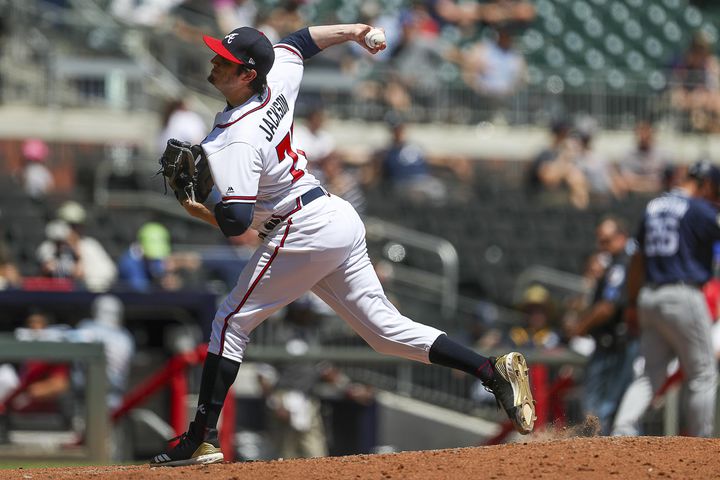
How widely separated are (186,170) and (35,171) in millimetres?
8242

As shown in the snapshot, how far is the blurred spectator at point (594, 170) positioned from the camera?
14734mm

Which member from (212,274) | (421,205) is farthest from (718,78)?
(212,274)

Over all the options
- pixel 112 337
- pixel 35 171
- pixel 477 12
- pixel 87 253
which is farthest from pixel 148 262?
pixel 477 12

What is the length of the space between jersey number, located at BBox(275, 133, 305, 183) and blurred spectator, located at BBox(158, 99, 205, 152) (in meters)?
6.79

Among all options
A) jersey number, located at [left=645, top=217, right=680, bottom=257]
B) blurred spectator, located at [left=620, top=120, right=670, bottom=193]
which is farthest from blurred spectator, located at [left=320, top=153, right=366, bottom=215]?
jersey number, located at [left=645, top=217, right=680, bottom=257]

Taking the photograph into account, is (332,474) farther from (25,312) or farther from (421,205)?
(421,205)

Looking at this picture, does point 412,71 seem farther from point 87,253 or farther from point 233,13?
point 87,253

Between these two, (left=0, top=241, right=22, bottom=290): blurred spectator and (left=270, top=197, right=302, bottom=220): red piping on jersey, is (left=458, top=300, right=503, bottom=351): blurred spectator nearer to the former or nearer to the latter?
(left=0, top=241, right=22, bottom=290): blurred spectator

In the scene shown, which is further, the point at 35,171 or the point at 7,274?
the point at 35,171

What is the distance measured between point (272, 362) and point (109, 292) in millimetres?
1362

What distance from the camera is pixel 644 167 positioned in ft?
51.0

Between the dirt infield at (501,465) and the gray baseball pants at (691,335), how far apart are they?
2.18 meters

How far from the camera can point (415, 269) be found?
43.7 ft

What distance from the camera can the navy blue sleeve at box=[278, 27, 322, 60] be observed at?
6.20 meters
